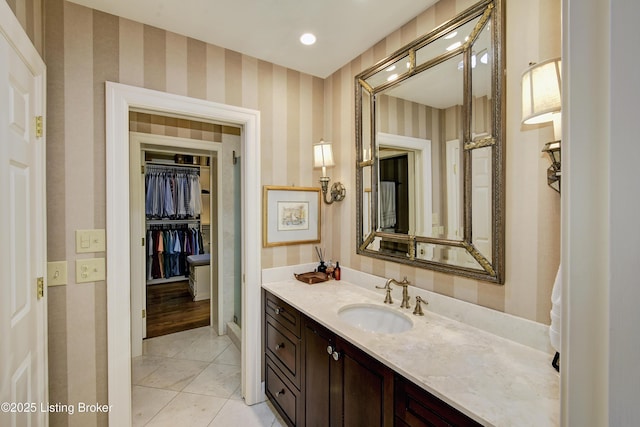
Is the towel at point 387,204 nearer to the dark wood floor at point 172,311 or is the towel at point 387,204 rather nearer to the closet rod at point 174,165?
the dark wood floor at point 172,311

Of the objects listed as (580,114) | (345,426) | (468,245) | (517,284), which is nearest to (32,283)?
(345,426)

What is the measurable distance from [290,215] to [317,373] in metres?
1.23

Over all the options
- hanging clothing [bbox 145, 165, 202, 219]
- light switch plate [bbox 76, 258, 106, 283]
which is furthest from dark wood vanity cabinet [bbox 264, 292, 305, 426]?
hanging clothing [bbox 145, 165, 202, 219]

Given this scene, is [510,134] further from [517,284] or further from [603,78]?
[603,78]

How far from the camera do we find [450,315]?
1.59 m

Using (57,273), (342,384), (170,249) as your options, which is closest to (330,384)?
(342,384)

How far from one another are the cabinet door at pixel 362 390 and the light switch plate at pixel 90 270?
4.84ft

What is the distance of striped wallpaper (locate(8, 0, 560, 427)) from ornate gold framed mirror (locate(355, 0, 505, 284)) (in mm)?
70

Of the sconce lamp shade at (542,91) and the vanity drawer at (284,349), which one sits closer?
the sconce lamp shade at (542,91)

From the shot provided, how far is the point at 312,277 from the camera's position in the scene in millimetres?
2305

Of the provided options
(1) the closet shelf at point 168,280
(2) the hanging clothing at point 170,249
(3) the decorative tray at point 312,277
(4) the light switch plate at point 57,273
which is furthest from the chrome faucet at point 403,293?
(1) the closet shelf at point 168,280

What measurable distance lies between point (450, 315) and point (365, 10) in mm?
1848

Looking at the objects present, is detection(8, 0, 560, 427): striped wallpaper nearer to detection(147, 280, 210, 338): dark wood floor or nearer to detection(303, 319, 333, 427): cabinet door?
detection(303, 319, 333, 427): cabinet door

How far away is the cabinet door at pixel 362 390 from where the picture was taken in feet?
3.89
